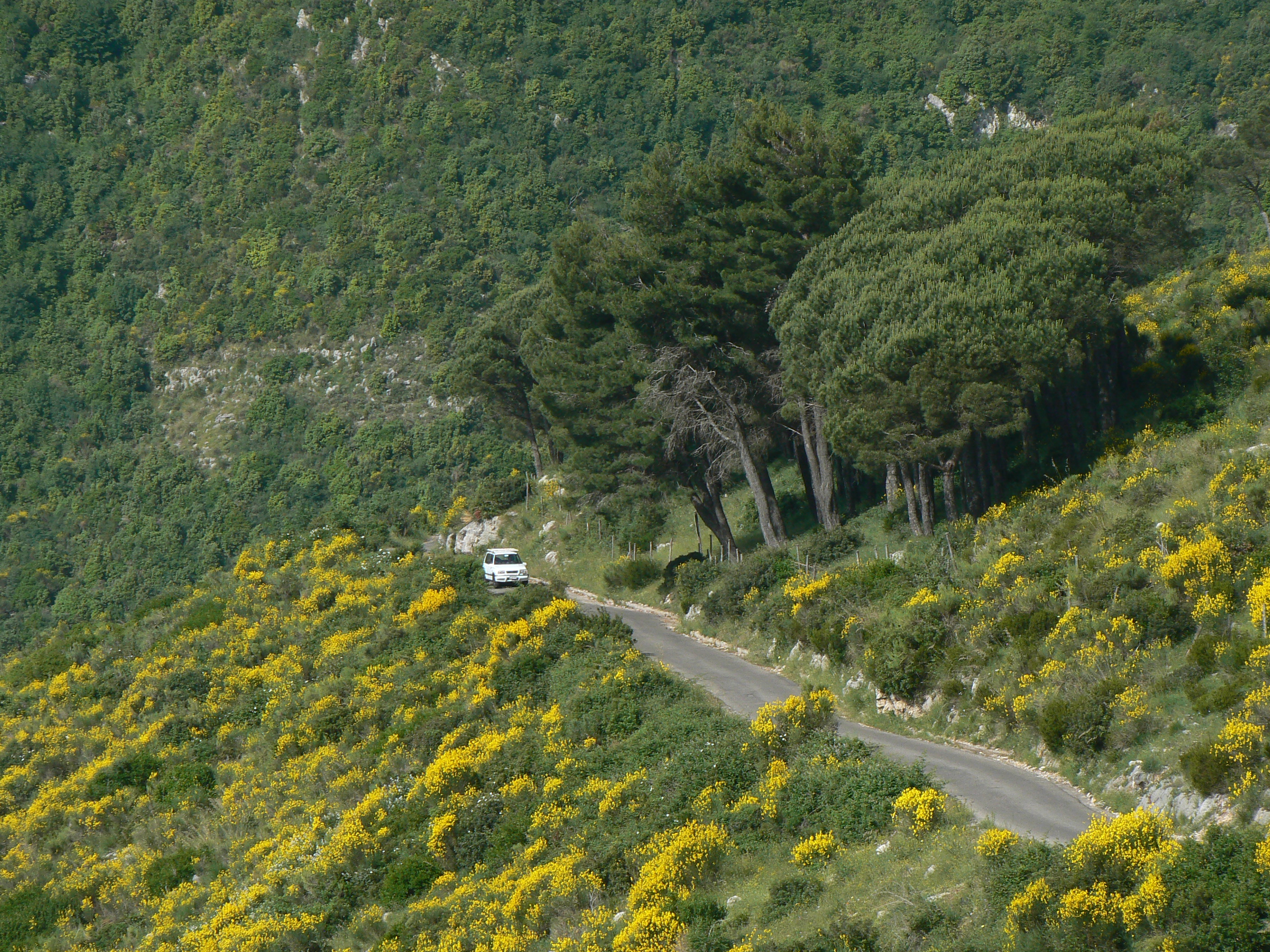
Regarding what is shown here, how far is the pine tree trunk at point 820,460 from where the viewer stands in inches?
1453

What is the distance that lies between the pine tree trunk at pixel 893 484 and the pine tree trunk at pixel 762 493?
3.53m

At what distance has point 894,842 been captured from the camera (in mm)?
15578

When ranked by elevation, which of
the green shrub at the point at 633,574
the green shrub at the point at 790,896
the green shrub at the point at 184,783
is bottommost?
the green shrub at the point at 633,574

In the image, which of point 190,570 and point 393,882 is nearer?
point 393,882

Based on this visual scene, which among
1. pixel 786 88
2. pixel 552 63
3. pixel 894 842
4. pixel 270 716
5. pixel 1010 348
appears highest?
pixel 552 63

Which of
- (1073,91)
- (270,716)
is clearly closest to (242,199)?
(1073,91)

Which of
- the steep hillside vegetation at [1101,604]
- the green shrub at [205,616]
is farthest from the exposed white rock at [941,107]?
the green shrub at [205,616]

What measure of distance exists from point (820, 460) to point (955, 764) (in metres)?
19.2

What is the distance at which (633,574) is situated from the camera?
4425 centimetres

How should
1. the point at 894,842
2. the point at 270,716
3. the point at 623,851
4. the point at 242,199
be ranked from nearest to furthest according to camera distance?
1. the point at 894,842
2. the point at 623,851
3. the point at 270,716
4. the point at 242,199

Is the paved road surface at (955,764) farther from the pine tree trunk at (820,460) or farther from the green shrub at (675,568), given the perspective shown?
the green shrub at (675,568)

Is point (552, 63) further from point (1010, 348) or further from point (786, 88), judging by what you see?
point (1010, 348)

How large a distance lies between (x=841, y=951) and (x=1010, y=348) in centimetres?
1928

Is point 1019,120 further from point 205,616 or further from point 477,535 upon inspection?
point 205,616
